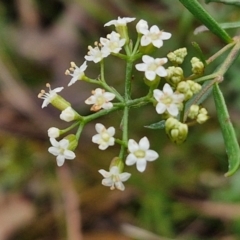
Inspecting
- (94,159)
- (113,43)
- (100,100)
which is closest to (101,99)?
(100,100)

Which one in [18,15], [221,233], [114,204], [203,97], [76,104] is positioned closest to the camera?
[203,97]

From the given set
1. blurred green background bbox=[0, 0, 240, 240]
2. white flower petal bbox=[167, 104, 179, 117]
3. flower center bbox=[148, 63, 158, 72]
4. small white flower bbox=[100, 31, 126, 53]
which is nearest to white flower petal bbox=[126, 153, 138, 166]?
white flower petal bbox=[167, 104, 179, 117]

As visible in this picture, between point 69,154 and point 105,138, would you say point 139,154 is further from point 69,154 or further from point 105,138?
point 69,154

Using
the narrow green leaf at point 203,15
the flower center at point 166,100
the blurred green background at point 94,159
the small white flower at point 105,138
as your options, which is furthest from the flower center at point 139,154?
the blurred green background at point 94,159

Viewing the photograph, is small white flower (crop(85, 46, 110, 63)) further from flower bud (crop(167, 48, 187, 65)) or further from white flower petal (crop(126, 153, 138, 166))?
white flower petal (crop(126, 153, 138, 166))

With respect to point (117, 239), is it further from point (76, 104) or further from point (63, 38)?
point (63, 38)

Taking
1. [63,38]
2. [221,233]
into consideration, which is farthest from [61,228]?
[63,38]

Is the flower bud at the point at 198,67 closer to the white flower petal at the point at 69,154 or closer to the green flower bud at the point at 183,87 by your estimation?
the green flower bud at the point at 183,87
